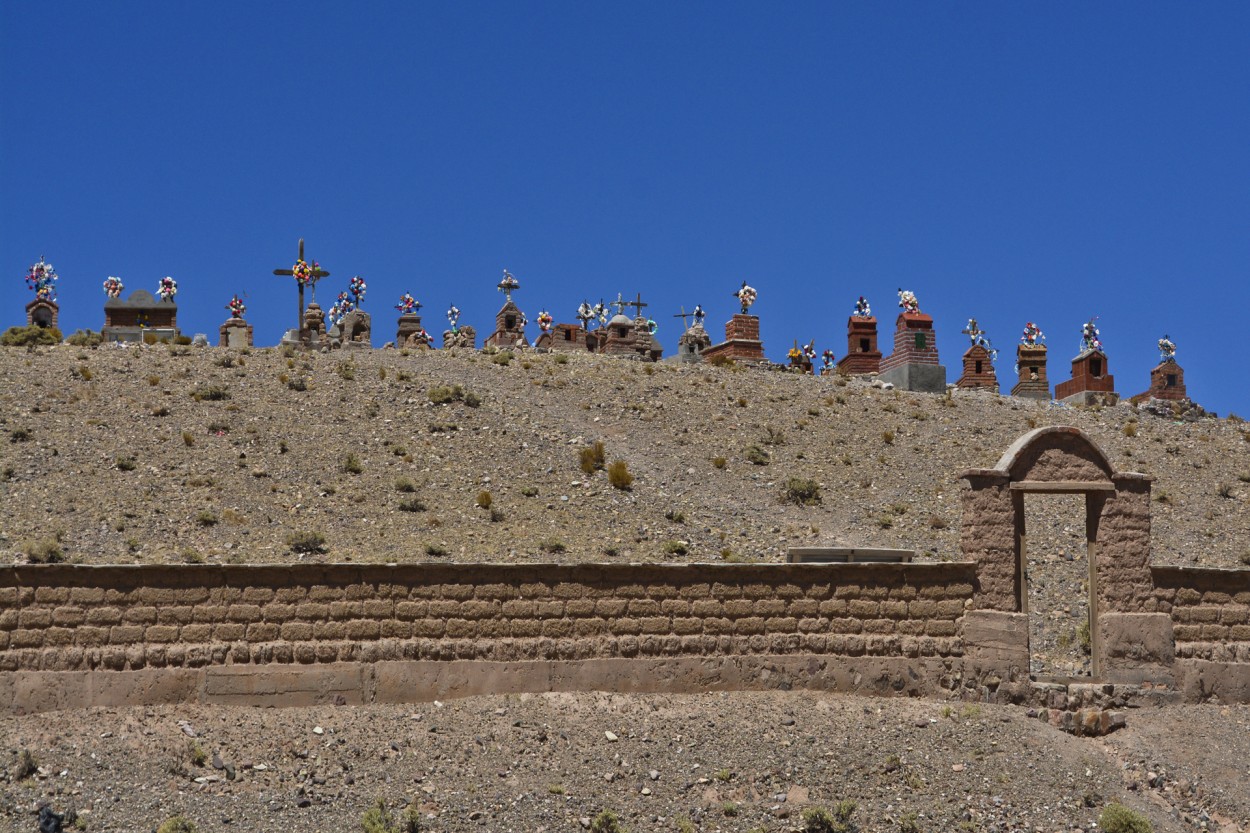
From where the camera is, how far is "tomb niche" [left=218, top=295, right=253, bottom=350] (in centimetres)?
5003

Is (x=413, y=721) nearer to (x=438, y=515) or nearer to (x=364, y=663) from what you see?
(x=364, y=663)

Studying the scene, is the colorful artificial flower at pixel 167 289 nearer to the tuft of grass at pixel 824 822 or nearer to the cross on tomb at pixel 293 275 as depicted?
the cross on tomb at pixel 293 275

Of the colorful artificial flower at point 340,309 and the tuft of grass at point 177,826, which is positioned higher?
the colorful artificial flower at point 340,309

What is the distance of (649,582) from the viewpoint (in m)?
19.8

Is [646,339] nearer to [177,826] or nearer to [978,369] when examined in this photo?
[978,369]

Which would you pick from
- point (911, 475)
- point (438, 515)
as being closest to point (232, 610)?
point (438, 515)

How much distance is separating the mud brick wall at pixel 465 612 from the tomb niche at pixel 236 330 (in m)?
31.1

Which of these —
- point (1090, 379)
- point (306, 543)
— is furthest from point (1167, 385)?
point (306, 543)

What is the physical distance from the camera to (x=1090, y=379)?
169 ft

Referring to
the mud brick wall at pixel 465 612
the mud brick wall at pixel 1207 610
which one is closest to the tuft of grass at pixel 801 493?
the mud brick wall at pixel 1207 610

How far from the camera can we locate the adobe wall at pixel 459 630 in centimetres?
1830

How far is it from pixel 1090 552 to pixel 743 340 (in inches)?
1276

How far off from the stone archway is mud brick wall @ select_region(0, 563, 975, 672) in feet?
1.34

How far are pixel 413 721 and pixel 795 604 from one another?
545cm
